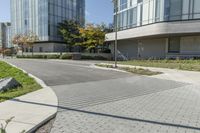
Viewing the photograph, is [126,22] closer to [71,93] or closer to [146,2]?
[146,2]

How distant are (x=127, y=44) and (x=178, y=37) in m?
10.8

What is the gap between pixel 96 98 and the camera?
8469 mm

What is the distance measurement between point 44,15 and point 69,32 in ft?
27.1

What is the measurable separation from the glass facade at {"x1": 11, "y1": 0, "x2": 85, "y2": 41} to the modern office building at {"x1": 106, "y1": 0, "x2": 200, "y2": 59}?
21.6m

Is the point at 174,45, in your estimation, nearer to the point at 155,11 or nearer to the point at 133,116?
the point at 155,11

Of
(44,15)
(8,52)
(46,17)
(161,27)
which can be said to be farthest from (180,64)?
(8,52)

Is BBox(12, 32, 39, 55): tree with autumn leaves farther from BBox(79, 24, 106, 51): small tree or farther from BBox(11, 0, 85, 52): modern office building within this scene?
BBox(79, 24, 106, 51): small tree

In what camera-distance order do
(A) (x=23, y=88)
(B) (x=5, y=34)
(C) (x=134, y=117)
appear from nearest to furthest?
1. (C) (x=134, y=117)
2. (A) (x=23, y=88)
3. (B) (x=5, y=34)

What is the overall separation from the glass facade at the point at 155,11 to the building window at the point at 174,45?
3.60m

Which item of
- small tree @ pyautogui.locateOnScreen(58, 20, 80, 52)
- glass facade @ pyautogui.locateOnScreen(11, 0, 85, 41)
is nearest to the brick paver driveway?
small tree @ pyautogui.locateOnScreen(58, 20, 80, 52)

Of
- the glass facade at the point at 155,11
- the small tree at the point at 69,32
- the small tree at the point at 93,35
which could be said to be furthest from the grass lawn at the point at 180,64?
the small tree at the point at 69,32

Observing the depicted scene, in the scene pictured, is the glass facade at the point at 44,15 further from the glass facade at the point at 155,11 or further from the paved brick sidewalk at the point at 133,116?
the paved brick sidewalk at the point at 133,116

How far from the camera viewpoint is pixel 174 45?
32656 mm

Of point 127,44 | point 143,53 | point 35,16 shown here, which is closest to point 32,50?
point 35,16
